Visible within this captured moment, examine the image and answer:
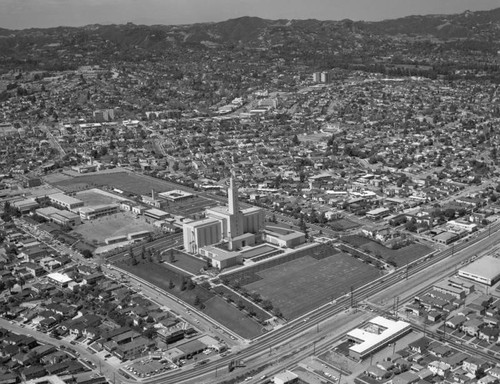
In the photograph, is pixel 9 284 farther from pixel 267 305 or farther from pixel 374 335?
pixel 374 335

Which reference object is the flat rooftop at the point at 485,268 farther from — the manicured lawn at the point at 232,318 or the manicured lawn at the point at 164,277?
the manicured lawn at the point at 164,277

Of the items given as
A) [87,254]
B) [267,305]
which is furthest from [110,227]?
[267,305]

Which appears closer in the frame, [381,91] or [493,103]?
[493,103]

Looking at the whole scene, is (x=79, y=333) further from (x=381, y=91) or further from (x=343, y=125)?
(x=381, y=91)

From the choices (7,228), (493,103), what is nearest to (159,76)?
(493,103)

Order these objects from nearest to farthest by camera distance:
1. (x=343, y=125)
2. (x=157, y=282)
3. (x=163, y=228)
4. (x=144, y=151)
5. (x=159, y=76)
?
1. (x=157, y=282)
2. (x=163, y=228)
3. (x=144, y=151)
4. (x=343, y=125)
5. (x=159, y=76)

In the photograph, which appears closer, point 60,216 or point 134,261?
point 134,261

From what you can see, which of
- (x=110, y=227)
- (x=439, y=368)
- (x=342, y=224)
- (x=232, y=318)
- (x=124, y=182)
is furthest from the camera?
(x=124, y=182)

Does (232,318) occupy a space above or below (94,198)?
A: below

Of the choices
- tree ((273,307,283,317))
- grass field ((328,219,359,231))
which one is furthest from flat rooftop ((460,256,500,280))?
tree ((273,307,283,317))
